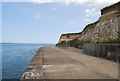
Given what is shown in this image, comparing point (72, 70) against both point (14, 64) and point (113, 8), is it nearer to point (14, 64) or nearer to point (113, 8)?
point (14, 64)

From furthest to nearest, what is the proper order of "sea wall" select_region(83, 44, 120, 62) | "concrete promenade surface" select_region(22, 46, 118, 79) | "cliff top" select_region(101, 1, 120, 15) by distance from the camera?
"cliff top" select_region(101, 1, 120, 15), "sea wall" select_region(83, 44, 120, 62), "concrete promenade surface" select_region(22, 46, 118, 79)

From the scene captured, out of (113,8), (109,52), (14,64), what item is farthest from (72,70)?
(113,8)

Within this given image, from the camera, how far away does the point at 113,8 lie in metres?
21.1

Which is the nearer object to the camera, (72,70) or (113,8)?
(72,70)

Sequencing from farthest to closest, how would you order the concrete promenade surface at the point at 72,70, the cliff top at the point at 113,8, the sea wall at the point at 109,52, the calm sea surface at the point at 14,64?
1. the cliff top at the point at 113,8
2. the calm sea surface at the point at 14,64
3. the sea wall at the point at 109,52
4. the concrete promenade surface at the point at 72,70

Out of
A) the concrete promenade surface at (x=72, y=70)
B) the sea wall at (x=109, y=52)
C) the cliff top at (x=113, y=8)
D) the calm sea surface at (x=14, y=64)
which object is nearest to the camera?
the concrete promenade surface at (x=72, y=70)

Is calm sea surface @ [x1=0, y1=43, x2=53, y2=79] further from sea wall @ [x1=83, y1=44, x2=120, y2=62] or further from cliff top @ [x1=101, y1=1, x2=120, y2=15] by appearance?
cliff top @ [x1=101, y1=1, x2=120, y2=15]

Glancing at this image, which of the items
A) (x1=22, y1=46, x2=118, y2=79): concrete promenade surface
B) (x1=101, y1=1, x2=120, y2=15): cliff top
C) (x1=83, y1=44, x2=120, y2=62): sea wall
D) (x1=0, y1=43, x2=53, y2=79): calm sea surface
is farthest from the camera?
(x1=101, y1=1, x2=120, y2=15): cliff top

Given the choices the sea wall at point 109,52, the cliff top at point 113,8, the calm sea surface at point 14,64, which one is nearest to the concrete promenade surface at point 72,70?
the sea wall at point 109,52

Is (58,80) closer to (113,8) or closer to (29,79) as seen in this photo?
(29,79)

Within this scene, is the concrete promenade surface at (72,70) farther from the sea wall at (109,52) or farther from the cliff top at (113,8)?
the cliff top at (113,8)

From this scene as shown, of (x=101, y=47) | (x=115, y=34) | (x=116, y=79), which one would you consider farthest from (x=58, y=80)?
(x=115, y=34)

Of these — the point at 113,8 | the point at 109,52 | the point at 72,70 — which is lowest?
the point at 72,70

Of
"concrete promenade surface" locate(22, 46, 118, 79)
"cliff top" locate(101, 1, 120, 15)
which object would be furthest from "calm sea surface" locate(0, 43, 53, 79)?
"cliff top" locate(101, 1, 120, 15)
